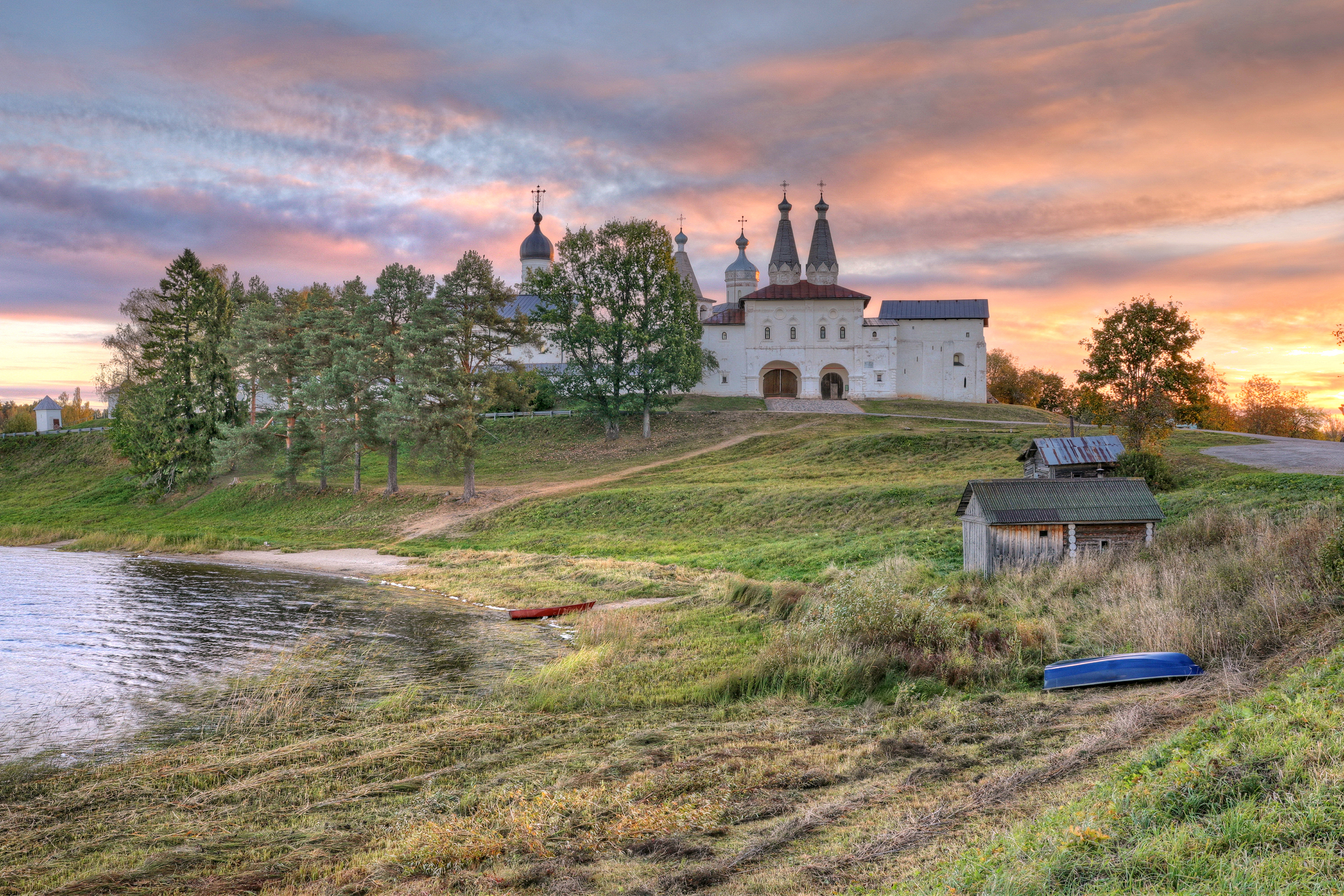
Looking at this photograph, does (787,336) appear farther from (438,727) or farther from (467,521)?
(438,727)

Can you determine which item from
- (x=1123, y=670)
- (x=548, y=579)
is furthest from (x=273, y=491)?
(x=1123, y=670)

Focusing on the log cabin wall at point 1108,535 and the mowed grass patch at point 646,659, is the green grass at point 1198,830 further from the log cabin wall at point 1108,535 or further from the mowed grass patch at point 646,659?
the log cabin wall at point 1108,535

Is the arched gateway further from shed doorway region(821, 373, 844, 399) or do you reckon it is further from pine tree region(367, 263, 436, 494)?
pine tree region(367, 263, 436, 494)

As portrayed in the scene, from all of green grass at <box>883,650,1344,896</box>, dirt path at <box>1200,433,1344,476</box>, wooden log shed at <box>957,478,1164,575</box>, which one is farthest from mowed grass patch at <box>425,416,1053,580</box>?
green grass at <box>883,650,1344,896</box>

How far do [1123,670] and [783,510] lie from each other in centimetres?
2116

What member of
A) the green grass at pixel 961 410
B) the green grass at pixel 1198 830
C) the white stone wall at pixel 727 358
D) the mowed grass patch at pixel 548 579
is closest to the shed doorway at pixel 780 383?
the white stone wall at pixel 727 358

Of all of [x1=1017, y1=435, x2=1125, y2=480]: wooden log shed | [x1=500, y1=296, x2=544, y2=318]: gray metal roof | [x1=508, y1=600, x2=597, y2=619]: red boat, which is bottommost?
[x1=508, y1=600, x2=597, y2=619]: red boat

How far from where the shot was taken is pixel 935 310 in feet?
245

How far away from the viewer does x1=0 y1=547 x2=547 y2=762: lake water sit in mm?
13953

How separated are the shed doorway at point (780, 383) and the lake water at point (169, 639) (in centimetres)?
5166

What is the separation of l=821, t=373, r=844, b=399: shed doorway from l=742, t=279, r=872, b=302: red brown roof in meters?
7.19

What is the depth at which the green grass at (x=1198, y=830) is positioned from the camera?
578 centimetres

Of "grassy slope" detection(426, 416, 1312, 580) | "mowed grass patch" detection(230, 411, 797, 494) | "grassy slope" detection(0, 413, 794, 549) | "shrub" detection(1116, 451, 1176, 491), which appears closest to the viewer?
"grassy slope" detection(426, 416, 1312, 580)

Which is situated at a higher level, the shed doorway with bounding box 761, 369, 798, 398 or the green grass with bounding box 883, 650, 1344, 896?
the shed doorway with bounding box 761, 369, 798, 398
